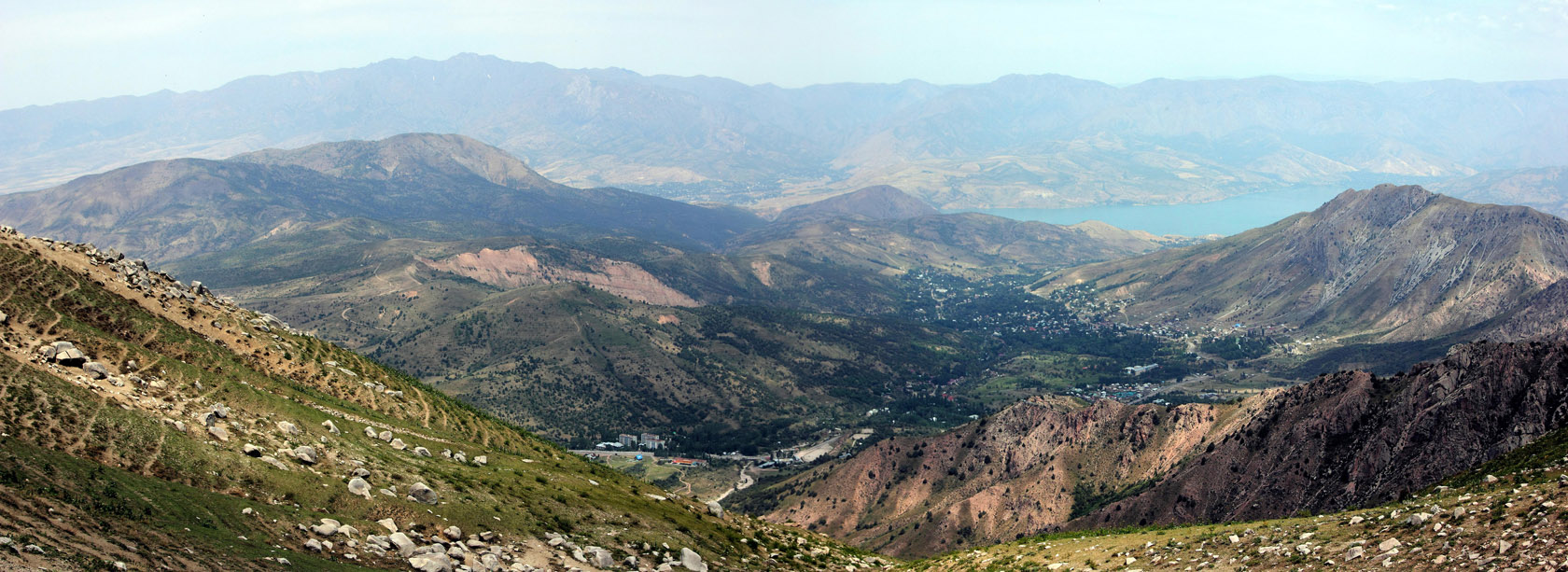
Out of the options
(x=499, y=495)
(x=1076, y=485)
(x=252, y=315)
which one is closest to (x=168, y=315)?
(x=252, y=315)

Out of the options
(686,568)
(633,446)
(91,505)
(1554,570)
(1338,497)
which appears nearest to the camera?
(1554,570)

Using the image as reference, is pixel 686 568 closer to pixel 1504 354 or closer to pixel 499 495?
pixel 499 495

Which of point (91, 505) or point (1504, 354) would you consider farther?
point (1504, 354)


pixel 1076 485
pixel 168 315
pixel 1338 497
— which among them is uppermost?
pixel 168 315

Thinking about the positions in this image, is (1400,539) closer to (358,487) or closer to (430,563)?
(430,563)

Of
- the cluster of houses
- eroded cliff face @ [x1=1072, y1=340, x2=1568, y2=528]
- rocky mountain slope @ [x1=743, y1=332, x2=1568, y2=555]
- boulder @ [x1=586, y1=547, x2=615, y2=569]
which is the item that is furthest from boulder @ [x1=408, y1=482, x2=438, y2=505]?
the cluster of houses

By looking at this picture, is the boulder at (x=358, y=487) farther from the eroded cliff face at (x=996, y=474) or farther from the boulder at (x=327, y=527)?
the eroded cliff face at (x=996, y=474)

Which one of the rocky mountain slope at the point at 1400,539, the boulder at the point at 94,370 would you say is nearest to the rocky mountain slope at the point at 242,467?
the boulder at the point at 94,370

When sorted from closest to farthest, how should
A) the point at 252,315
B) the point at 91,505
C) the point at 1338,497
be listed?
the point at 91,505
the point at 252,315
the point at 1338,497
